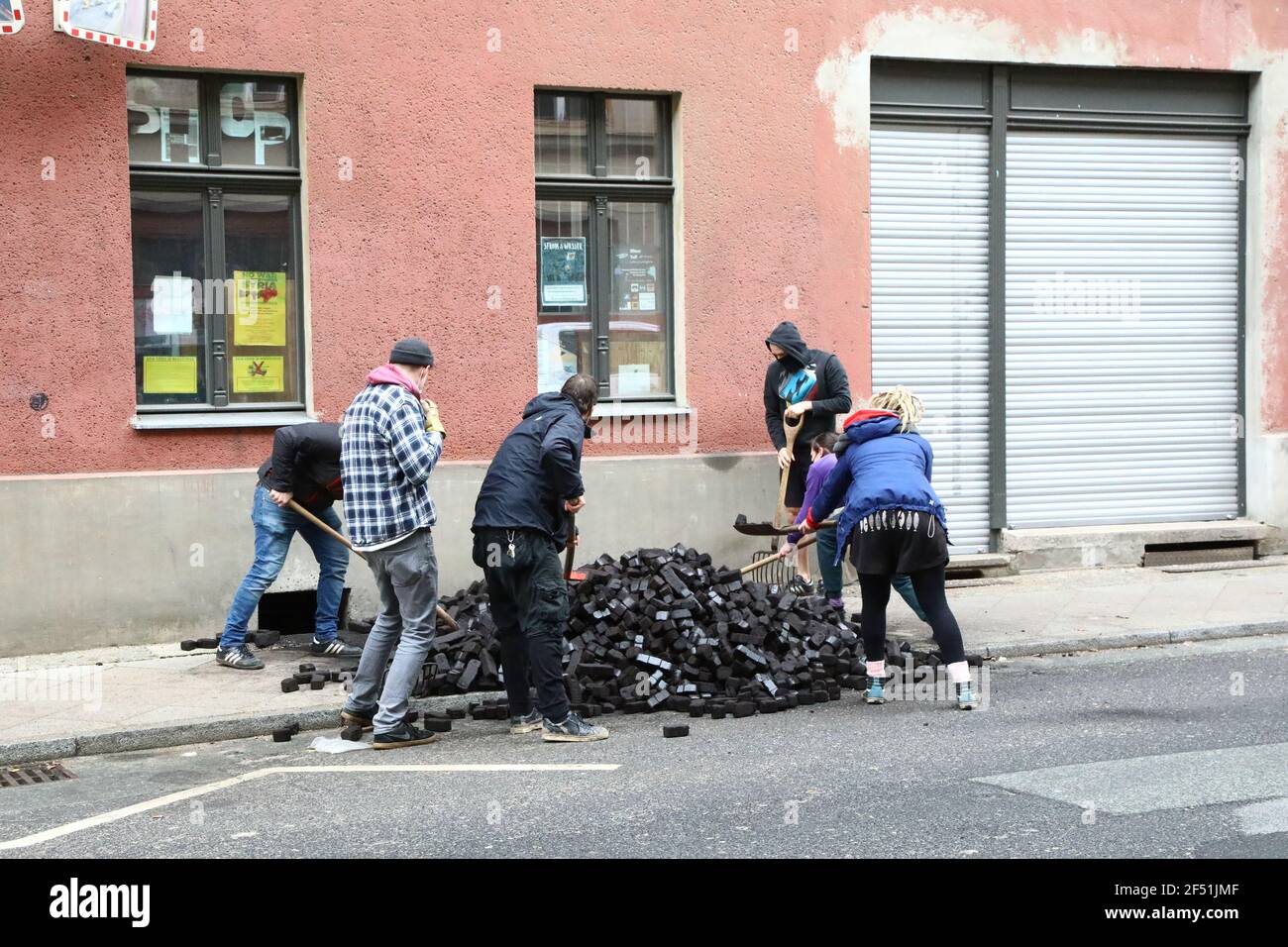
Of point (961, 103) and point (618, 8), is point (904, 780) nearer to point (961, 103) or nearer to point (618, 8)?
point (618, 8)

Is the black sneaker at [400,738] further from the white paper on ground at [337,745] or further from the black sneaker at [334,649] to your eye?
the black sneaker at [334,649]

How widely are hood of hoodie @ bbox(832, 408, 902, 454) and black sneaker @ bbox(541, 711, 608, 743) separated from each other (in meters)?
2.17

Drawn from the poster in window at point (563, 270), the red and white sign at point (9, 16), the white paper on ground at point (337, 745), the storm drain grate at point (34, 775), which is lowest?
the storm drain grate at point (34, 775)

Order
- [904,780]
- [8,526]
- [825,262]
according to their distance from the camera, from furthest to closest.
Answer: [825,262] → [8,526] → [904,780]

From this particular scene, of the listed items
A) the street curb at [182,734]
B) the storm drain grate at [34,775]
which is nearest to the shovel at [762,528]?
the street curb at [182,734]

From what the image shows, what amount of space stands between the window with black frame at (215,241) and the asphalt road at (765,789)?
3.83 metres

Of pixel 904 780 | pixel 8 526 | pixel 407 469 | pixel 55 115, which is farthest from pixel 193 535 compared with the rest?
pixel 904 780

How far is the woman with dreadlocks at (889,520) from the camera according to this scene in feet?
28.2

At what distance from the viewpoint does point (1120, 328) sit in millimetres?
14375

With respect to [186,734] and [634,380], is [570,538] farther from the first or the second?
[634,380]

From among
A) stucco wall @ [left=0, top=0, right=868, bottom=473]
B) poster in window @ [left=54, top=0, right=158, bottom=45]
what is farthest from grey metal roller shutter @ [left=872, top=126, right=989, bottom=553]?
poster in window @ [left=54, top=0, right=158, bottom=45]

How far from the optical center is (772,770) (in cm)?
730

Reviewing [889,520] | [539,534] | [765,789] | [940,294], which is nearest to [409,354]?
[539,534]

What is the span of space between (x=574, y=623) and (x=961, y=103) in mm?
6746
